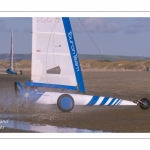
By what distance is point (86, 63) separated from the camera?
34.4m

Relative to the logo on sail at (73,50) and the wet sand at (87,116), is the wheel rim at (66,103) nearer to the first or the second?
the wet sand at (87,116)

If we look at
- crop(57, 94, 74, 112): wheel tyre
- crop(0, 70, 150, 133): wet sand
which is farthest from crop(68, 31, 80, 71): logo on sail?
crop(57, 94, 74, 112): wheel tyre

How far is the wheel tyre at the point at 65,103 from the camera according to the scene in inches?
598

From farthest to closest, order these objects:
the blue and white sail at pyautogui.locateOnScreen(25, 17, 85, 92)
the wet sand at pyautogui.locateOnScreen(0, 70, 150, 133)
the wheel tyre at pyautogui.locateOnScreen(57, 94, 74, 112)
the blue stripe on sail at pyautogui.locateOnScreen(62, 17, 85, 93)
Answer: the blue stripe on sail at pyautogui.locateOnScreen(62, 17, 85, 93) → the blue and white sail at pyautogui.locateOnScreen(25, 17, 85, 92) → the wheel tyre at pyautogui.locateOnScreen(57, 94, 74, 112) → the wet sand at pyautogui.locateOnScreen(0, 70, 150, 133)

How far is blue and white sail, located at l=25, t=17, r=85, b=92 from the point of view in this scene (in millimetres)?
16062

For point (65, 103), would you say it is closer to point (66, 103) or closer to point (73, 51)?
point (66, 103)

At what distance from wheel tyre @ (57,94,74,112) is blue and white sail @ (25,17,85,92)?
112 cm

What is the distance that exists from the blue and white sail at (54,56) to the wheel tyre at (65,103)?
3.67ft

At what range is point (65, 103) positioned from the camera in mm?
15211

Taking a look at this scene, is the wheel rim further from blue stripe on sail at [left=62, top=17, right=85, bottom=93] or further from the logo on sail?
the logo on sail

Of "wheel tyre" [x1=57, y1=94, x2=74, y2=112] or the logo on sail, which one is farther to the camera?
the logo on sail

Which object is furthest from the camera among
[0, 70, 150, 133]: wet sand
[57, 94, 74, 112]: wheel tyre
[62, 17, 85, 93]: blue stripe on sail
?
[62, 17, 85, 93]: blue stripe on sail
